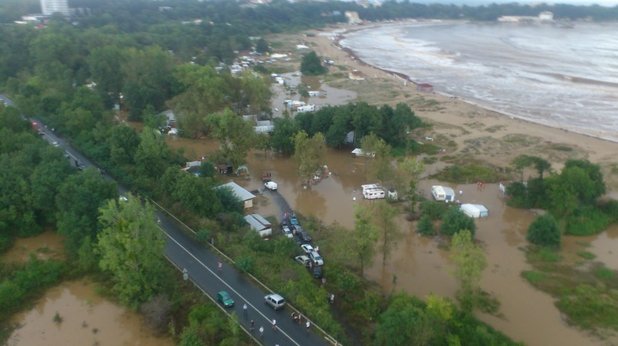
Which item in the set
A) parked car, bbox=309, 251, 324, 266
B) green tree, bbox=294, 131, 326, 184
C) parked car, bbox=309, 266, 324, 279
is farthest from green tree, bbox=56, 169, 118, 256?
green tree, bbox=294, 131, 326, 184

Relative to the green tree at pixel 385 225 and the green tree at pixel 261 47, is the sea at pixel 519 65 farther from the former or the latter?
the green tree at pixel 385 225

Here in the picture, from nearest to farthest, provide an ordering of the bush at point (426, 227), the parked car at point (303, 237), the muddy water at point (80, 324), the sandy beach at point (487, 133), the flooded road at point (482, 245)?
the muddy water at point (80, 324), the flooded road at point (482, 245), the parked car at point (303, 237), the bush at point (426, 227), the sandy beach at point (487, 133)

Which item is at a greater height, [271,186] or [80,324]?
[271,186]

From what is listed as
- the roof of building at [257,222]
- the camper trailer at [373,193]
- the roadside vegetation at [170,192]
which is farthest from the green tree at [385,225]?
the camper trailer at [373,193]

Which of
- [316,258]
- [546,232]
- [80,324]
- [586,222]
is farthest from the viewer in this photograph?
[586,222]

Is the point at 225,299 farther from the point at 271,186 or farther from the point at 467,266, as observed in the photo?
the point at 271,186

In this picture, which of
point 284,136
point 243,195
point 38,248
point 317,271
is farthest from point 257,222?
→ point 284,136
